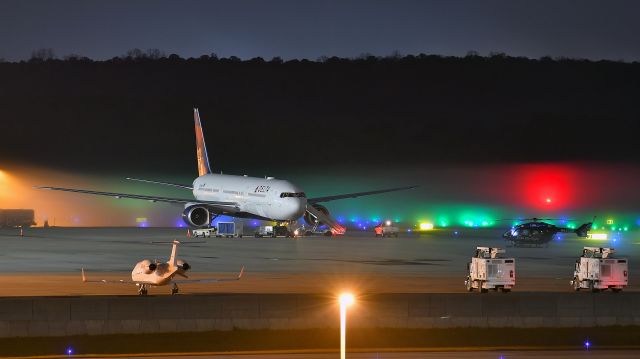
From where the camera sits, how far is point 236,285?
4356 cm

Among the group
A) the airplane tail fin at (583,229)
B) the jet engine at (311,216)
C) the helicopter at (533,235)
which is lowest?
the helicopter at (533,235)

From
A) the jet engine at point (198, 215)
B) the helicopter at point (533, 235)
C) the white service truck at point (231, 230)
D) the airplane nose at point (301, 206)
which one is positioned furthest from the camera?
the jet engine at point (198, 215)

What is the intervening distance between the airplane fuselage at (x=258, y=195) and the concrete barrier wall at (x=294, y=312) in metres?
61.0

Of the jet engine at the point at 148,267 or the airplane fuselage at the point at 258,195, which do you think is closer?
the jet engine at the point at 148,267

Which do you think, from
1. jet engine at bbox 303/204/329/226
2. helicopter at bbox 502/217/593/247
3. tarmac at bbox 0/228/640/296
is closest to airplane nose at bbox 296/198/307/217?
tarmac at bbox 0/228/640/296

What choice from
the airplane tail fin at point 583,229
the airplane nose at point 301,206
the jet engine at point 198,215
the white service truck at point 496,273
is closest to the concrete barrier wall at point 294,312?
the white service truck at point 496,273

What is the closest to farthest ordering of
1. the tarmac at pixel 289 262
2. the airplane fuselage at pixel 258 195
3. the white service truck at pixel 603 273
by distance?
the white service truck at pixel 603 273, the tarmac at pixel 289 262, the airplane fuselage at pixel 258 195

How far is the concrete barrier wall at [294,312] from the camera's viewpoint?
30188mm

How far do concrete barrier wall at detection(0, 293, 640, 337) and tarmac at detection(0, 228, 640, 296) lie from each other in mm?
8593

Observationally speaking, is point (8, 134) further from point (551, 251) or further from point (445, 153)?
point (551, 251)

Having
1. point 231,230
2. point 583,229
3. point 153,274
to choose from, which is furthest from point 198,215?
point 153,274

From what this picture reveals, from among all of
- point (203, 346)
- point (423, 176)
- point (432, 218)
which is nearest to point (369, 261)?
point (203, 346)

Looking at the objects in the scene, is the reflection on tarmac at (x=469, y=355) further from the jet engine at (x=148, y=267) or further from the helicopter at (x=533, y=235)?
the helicopter at (x=533, y=235)

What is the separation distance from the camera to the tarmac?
141ft
